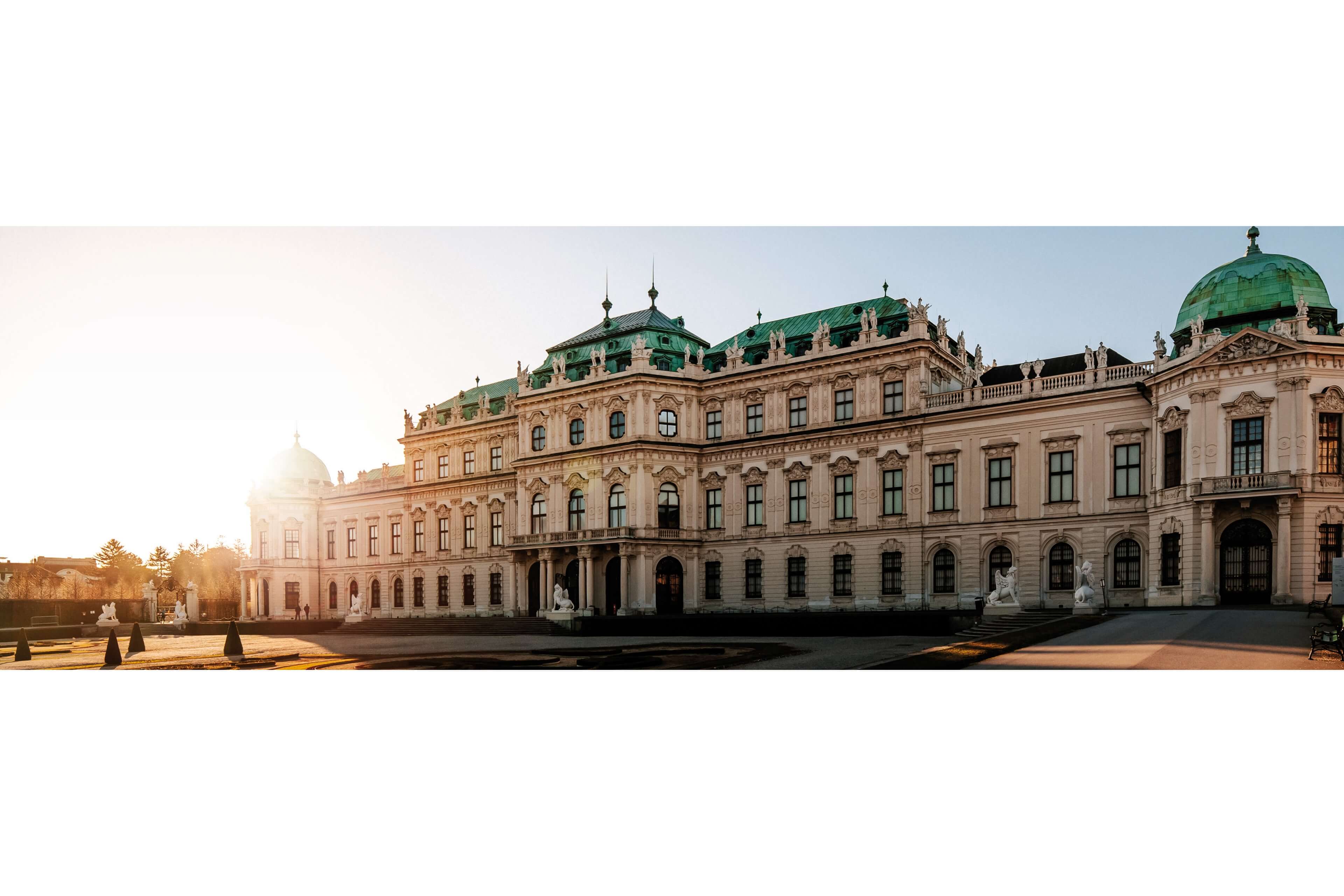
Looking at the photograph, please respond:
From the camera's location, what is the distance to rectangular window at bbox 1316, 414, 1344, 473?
981 inches

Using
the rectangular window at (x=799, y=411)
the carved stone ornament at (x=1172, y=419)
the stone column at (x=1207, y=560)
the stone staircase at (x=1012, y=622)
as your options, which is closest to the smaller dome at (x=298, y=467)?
the rectangular window at (x=799, y=411)

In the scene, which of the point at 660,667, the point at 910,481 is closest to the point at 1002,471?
the point at 910,481

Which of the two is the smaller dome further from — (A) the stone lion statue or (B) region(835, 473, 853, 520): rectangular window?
(A) the stone lion statue

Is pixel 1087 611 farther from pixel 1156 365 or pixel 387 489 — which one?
pixel 387 489

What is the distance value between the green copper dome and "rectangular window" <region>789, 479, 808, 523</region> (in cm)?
1341

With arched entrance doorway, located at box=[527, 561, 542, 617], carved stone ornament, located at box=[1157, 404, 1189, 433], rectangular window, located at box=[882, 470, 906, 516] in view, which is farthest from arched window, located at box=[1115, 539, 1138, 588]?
arched entrance doorway, located at box=[527, 561, 542, 617]

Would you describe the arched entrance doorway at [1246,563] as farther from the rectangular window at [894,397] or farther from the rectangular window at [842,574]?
the rectangular window at [842,574]

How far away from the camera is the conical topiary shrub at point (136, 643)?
2030 centimetres

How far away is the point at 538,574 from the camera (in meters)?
42.2

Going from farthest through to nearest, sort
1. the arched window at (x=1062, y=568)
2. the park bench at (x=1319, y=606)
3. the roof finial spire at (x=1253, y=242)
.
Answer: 1. the arched window at (x=1062, y=568)
2. the roof finial spire at (x=1253, y=242)
3. the park bench at (x=1319, y=606)

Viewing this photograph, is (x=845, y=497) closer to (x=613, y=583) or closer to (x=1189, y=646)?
(x=613, y=583)

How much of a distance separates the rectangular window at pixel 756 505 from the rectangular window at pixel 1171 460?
13.8m

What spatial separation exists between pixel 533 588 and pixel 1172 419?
2580cm

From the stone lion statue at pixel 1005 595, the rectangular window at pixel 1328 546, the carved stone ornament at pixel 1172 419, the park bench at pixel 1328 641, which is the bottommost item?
the stone lion statue at pixel 1005 595
